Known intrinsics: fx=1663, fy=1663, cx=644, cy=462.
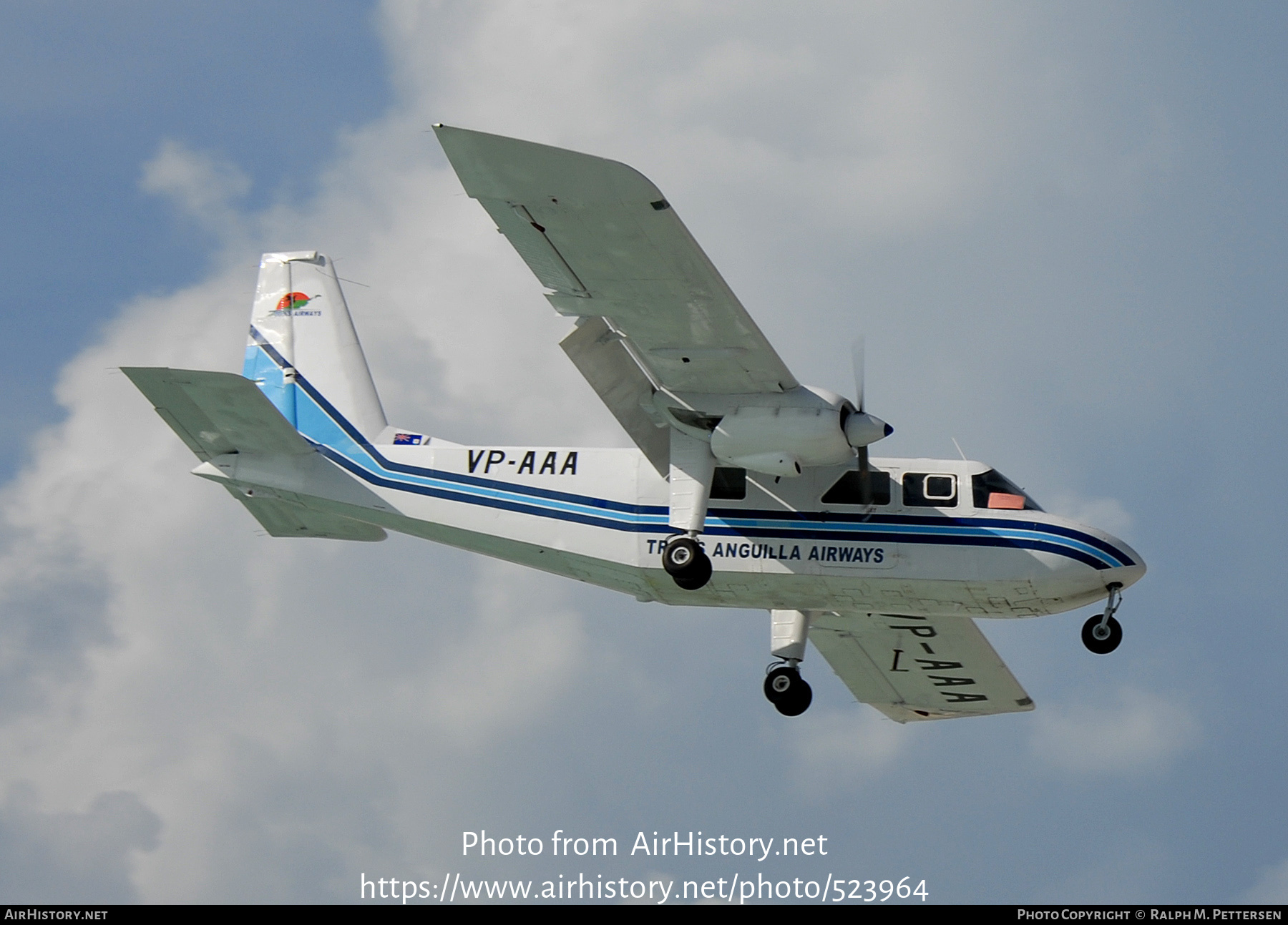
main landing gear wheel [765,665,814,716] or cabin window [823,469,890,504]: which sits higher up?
cabin window [823,469,890,504]

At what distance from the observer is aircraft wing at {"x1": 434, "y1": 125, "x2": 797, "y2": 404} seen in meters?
19.6

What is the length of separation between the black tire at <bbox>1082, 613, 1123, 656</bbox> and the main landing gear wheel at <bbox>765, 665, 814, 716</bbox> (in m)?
4.46

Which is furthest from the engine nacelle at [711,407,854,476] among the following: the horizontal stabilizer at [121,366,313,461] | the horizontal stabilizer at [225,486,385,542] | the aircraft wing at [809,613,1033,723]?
the horizontal stabilizer at [121,366,313,461]

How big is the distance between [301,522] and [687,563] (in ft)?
22.9

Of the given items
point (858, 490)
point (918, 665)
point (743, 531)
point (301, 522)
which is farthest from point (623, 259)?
point (918, 665)

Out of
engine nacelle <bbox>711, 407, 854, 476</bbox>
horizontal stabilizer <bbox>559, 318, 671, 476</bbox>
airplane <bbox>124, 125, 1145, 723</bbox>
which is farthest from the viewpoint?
horizontal stabilizer <bbox>559, 318, 671, 476</bbox>

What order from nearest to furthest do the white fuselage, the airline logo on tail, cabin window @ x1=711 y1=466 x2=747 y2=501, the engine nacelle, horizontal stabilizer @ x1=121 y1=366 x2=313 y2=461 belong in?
the engine nacelle, the white fuselage, horizontal stabilizer @ x1=121 y1=366 x2=313 y2=461, cabin window @ x1=711 y1=466 x2=747 y2=501, the airline logo on tail

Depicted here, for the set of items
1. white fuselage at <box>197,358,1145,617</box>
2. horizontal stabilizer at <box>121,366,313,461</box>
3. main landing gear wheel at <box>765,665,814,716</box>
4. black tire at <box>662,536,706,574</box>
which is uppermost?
horizontal stabilizer at <box>121,366,313,461</box>

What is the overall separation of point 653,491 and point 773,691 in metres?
3.79

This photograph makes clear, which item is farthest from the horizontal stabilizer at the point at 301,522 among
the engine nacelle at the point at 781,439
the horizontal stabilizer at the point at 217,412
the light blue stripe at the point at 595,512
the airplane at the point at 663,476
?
the engine nacelle at the point at 781,439

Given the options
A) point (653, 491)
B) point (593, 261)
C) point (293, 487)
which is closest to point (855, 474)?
point (653, 491)

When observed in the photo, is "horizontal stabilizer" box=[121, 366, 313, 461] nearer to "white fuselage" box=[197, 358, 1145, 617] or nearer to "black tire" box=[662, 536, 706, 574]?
"white fuselage" box=[197, 358, 1145, 617]

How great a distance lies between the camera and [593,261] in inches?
827

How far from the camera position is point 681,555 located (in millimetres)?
23078
